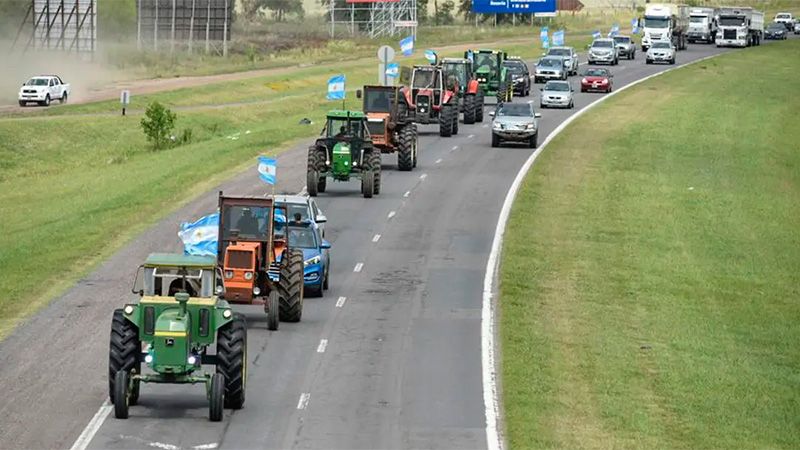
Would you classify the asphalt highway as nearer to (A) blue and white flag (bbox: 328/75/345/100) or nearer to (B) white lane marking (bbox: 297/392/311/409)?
(B) white lane marking (bbox: 297/392/311/409)

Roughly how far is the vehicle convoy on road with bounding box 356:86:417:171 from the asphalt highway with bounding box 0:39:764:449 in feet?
19.1

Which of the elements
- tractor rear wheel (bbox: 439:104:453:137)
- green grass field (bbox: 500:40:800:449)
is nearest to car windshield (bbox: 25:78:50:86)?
green grass field (bbox: 500:40:800:449)

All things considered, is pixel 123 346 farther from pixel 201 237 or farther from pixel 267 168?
pixel 201 237

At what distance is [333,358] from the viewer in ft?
97.3

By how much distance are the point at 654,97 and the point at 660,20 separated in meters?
34.4

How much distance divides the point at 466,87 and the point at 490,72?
26.5ft

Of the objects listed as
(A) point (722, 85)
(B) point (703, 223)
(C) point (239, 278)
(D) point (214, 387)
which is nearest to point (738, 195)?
(B) point (703, 223)

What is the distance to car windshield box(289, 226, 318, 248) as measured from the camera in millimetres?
35125

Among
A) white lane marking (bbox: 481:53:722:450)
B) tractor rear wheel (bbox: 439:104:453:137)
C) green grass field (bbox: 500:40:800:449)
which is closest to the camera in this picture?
white lane marking (bbox: 481:53:722:450)

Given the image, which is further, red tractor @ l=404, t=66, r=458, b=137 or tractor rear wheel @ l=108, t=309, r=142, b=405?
red tractor @ l=404, t=66, r=458, b=137

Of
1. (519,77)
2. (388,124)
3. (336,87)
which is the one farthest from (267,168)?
(519,77)

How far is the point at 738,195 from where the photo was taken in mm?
57875

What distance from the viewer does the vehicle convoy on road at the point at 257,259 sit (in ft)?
98.4

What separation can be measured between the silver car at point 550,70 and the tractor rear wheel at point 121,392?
75.7 metres
